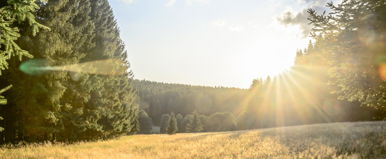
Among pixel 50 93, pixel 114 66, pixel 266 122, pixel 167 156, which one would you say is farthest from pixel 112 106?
pixel 266 122

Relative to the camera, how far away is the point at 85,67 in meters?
19.9

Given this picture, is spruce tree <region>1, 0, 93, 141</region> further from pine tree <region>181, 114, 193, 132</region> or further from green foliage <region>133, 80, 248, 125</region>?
green foliage <region>133, 80, 248, 125</region>

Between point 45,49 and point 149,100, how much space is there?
111m

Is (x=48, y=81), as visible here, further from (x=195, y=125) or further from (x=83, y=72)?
(x=195, y=125)

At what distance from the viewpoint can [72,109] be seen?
64.9 feet

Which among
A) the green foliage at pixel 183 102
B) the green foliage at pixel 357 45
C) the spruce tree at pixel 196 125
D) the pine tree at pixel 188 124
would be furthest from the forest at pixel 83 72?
the green foliage at pixel 183 102

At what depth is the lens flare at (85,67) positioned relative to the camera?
1641cm

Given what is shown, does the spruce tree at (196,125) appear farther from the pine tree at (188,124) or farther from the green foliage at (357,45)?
the green foliage at (357,45)

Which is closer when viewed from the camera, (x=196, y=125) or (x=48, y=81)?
(x=48, y=81)

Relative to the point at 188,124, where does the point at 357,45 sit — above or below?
above

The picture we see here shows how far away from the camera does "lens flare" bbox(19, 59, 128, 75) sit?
16406 mm

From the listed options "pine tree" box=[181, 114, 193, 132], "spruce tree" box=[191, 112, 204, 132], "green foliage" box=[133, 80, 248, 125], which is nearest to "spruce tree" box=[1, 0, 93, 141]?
"spruce tree" box=[191, 112, 204, 132]

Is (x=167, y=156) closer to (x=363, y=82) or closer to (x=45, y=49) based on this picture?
(x=363, y=82)

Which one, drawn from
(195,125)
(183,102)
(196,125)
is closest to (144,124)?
(195,125)
